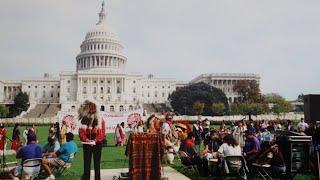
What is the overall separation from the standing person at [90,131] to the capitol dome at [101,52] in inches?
4413

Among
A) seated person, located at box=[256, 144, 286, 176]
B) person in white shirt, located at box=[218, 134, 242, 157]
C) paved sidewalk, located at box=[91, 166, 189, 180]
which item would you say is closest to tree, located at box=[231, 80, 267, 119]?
paved sidewalk, located at box=[91, 166, 189, 180]

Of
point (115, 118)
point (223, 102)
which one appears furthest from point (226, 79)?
point (115, 118)

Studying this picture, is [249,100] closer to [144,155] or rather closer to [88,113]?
[144,155]

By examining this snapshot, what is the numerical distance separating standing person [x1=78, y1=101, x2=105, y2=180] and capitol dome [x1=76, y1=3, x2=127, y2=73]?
112 m

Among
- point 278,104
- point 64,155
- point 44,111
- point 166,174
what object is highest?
point 278,104

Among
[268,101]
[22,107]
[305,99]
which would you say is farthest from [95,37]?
[305,99]

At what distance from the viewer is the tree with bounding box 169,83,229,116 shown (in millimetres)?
89938

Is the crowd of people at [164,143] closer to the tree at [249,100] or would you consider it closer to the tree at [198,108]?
the tree at [249,100]

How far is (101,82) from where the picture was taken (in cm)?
11994

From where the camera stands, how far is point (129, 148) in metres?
9.81

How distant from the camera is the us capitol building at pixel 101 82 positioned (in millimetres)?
119438

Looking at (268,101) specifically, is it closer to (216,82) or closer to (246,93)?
(246,93)

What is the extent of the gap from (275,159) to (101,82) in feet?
365

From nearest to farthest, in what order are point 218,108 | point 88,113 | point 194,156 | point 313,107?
point 88,113
point 194,156
point 313,107
point 218,108
